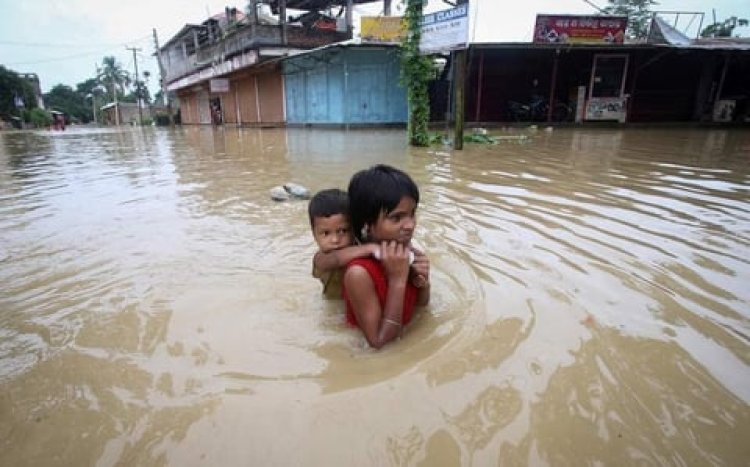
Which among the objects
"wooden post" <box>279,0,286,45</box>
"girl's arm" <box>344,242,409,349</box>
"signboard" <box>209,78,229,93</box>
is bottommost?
"girl's arm" <box>344,242,409,349</box>

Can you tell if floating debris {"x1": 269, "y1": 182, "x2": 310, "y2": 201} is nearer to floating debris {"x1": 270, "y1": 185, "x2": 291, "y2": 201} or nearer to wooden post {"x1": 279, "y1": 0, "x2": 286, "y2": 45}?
floating debris {"x1": 270, "y1": 185, "x2": 291, "y2": 201}

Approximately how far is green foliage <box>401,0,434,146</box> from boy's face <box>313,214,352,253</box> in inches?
320

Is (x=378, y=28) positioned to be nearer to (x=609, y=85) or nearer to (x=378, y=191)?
(x=609, y=85)

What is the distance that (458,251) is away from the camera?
10.5 ft

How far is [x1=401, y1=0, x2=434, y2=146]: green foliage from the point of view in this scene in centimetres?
898

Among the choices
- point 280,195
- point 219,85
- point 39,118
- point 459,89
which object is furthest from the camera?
point 39,118

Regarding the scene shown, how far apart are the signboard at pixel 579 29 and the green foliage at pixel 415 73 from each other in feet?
26.9

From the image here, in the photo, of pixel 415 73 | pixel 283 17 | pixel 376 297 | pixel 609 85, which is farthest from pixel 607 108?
pixel 376 297

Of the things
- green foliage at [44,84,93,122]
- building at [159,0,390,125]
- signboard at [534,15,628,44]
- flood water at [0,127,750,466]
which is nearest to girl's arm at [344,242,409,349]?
flood water at [0,127,750,466]

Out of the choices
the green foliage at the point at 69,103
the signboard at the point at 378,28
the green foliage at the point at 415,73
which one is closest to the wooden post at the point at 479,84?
the signboard at the point at 378,28

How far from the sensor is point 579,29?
622 inches

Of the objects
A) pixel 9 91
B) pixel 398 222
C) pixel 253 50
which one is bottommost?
pixel 398 222

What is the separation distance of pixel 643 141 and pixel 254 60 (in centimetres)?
1740

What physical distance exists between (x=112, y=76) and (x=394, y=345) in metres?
80.7
